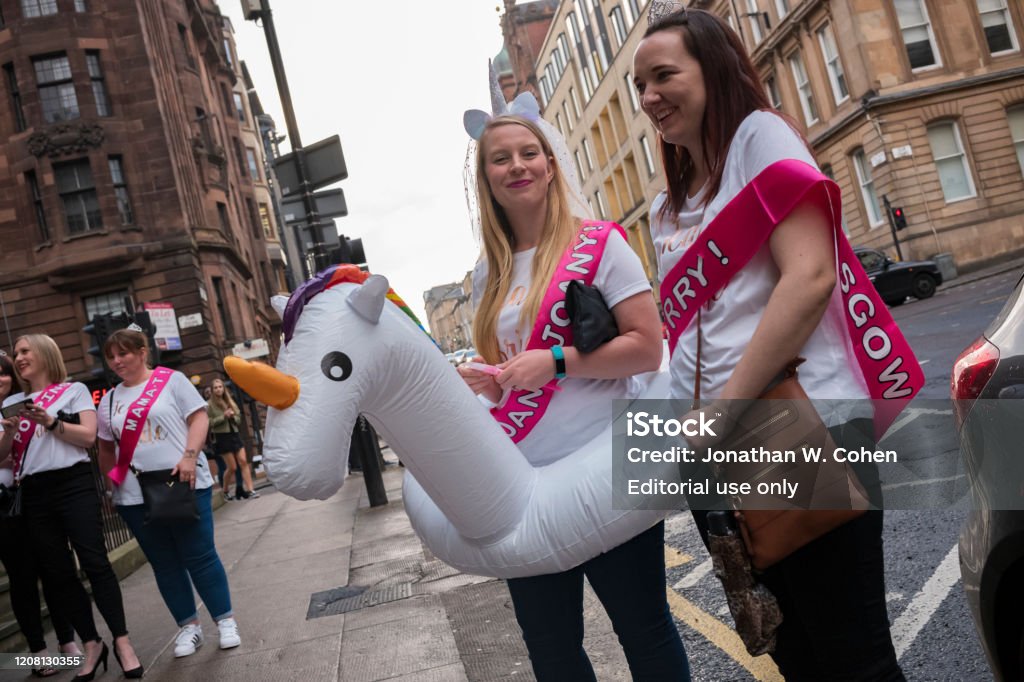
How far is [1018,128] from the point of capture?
2503 cm

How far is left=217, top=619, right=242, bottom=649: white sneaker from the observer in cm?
482

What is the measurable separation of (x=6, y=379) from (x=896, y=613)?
482 centimetres

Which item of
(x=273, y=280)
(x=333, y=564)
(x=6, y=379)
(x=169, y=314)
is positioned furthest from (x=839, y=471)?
(x=273, y=280)

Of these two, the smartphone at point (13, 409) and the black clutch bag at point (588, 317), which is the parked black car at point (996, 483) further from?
the smartphone at point (13, 409)

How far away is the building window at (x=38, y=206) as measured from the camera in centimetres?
2442

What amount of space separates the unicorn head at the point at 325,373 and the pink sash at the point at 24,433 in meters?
3.30

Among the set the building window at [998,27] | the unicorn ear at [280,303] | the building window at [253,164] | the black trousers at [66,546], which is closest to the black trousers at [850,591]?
the unicorn ear at [280,303]

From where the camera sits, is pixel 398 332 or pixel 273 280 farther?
pixel 273 280

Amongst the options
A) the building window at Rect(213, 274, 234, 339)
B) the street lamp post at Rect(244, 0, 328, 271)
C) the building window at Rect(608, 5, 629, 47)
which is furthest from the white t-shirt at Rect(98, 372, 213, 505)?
the building window at Rect(608, 5, 629, 47)

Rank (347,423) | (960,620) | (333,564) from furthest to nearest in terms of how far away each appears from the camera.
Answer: (333,564) → (960,620) → (347,423)

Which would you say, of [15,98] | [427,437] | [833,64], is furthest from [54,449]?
[833,64]

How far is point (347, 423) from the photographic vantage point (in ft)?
6.48

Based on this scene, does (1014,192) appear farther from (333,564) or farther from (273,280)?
(273,280)

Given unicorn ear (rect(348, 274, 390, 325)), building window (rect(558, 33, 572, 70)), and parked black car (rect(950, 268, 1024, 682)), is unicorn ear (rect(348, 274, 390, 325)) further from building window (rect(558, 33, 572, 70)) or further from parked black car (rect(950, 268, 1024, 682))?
building window (rect(558, 33, 572, 70))
